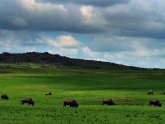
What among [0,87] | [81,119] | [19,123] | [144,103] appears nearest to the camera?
[19,123]

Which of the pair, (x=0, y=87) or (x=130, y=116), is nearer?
(x=130, y=116)

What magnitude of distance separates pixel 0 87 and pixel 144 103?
4264 cm

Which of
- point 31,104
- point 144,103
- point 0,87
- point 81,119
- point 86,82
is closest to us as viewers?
point 81,119

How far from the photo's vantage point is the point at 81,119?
38000mm

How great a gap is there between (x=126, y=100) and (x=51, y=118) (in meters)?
24.6

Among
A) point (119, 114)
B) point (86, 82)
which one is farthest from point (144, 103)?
point (86, 82)

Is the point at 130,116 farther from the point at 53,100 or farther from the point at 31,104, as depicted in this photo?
the point at 53,100

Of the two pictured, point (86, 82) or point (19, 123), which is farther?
point (86, 82)

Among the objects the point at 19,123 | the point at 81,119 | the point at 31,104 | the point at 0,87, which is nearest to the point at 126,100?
the point at 31,104

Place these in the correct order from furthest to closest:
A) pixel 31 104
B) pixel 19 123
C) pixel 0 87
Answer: pixel 0 87 → pixel 31 104 → pixel 19 123

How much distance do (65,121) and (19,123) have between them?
3820 millimetres

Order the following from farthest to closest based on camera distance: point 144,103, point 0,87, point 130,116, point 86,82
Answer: point 86,82 → point 0,87 → point 144,103 → point 130,116

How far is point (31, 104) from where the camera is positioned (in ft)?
180

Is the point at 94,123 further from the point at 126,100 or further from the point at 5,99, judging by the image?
the point at 5,99
